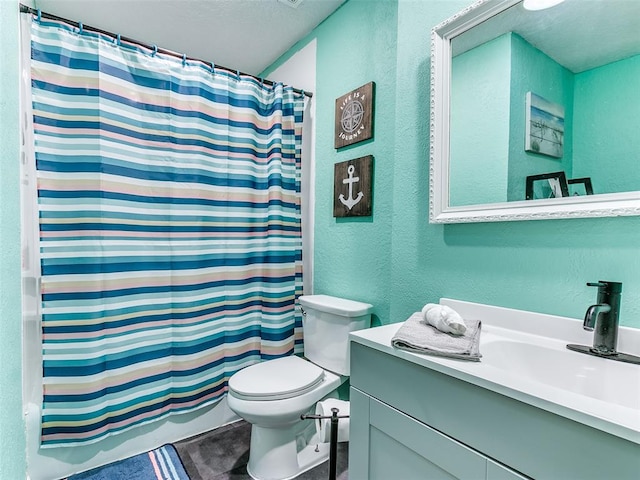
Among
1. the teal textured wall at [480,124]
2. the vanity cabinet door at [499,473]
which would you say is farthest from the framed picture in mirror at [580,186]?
the vanity cabinet door at [499,473]

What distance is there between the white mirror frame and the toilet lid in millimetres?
883

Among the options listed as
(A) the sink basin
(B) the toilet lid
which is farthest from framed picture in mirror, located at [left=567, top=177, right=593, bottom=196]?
(B) the toilet lid

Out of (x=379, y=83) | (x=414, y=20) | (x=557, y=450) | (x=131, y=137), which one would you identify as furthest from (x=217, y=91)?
(x=557, y=450)

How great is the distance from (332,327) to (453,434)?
91 cm

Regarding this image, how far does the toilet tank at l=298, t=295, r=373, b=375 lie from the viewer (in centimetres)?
158

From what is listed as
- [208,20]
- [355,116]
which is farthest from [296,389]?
[208,20]

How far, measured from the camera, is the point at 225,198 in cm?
183

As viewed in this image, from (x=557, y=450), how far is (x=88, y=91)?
6.50 ft

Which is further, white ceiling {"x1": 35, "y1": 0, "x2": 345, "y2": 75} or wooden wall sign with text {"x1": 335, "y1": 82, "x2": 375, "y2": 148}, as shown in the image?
white ceiling {"x1": 35, "y1": 0, "x2": 345, "y2": 75}

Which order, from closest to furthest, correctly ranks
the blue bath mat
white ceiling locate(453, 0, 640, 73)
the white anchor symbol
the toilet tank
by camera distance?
white ceiling locate(453, 0, 640, 73) → the blue bath mat → the toilet tank → the white anchor symbol

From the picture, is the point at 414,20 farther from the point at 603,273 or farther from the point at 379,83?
the point at 603,273

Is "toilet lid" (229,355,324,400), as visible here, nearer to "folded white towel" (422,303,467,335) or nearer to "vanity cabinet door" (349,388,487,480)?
"vanity cabinet door" (349,388,487,480)

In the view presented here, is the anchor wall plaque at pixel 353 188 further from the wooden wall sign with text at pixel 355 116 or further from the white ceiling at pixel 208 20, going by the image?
the white ceiling at pixel 208 20

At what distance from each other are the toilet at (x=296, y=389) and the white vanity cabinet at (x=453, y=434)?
0.42 m
